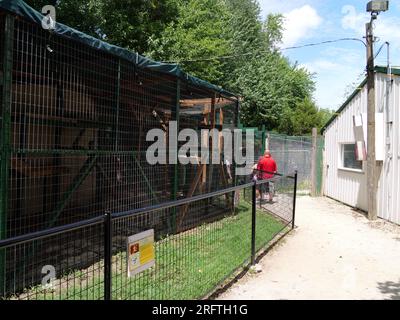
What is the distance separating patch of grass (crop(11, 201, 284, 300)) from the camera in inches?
169

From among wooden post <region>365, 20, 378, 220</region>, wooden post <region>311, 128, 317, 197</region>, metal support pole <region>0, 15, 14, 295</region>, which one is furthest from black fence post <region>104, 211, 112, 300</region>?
wooden post <region>311, 128, 317, 197</region>

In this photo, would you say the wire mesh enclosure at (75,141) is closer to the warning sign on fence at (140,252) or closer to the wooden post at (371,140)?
the warning sign on fence at (140,252)

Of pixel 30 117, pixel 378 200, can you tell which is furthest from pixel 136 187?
pixel 378 200

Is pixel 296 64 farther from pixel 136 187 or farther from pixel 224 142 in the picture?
pixel 136 187

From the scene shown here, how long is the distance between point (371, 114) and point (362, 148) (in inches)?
53.8

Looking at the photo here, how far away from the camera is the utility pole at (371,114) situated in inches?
408

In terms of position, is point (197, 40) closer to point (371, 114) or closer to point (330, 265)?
point (371, 114)

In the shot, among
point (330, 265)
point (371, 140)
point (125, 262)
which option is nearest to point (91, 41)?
point (125, 262)

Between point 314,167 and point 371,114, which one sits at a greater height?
point 371,114

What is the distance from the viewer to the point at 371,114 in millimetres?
10492

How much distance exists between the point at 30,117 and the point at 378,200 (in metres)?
9.21

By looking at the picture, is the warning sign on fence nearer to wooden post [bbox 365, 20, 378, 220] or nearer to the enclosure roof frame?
the enclosure roof frame

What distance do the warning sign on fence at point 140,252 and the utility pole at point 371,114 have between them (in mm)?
8598
